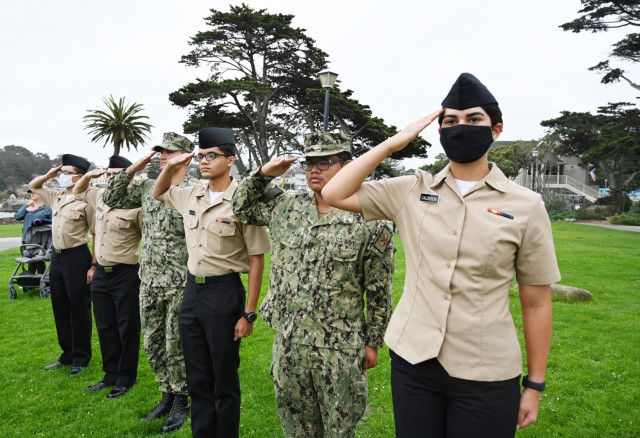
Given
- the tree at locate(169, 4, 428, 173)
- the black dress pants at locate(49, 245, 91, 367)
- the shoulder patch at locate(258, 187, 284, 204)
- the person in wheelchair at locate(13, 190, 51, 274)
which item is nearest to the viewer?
the shoulder patch at locate(258, 187, 284, 204)

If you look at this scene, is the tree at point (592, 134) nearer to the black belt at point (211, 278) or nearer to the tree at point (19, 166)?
the black belt at point (211, 278)

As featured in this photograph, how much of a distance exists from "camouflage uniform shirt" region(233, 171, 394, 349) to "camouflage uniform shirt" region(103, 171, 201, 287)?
1.52 m

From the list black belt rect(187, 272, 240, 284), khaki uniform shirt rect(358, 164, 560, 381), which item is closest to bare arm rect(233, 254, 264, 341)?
black belt rect(187, 272, 240, 284)

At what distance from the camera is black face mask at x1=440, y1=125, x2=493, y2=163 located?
1.87 meters

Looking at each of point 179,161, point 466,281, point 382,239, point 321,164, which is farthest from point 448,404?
point 179,161

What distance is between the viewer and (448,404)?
189cm

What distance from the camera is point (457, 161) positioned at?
1945 mm

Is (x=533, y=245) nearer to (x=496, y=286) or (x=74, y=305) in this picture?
(x=496, y=286)

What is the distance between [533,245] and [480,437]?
30.8 inches

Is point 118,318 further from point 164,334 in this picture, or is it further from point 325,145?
point 325,145

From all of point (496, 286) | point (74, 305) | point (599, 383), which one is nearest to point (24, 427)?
point (74, 305)

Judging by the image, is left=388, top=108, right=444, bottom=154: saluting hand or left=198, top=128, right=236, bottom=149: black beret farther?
left=198, top=128, right=236, bottom=149: black beret

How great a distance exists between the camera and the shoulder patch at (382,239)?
2.64 meters

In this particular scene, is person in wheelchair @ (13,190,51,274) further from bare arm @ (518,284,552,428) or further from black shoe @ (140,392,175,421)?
bare arm @ (518,284,552,428)
